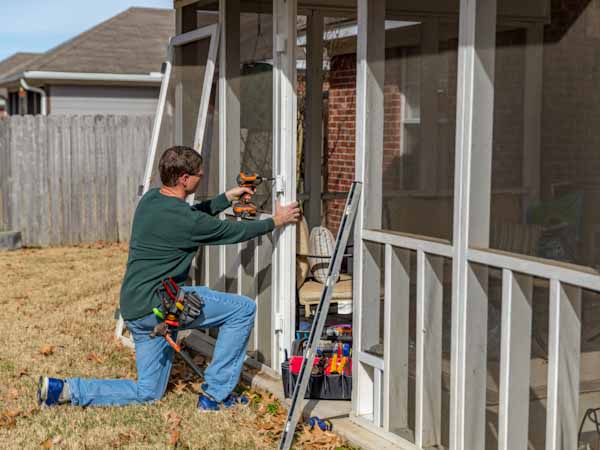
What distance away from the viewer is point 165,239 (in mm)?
6070

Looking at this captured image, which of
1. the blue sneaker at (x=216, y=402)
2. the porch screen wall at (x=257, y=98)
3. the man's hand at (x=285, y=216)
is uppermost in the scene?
the porch screen wall at (x=257, y=98)

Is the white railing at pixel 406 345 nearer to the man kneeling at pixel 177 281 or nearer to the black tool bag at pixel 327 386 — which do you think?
the black tool bag at pixel 327 386

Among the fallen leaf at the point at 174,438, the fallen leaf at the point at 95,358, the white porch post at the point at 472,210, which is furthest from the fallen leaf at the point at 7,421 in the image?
the white porch post at the point at 472,210

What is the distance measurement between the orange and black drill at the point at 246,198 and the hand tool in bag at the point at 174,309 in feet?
3.14

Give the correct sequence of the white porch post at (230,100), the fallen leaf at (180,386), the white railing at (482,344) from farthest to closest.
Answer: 1. the white porch post at (230,100)
2. the fallen leaf at (180,386)
3. the white railing at (482,344)

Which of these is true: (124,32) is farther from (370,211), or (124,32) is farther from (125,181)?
(370,211)

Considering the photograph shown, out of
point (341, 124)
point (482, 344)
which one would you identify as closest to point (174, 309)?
point (482, 344)

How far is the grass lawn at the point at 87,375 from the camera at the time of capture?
221 inches

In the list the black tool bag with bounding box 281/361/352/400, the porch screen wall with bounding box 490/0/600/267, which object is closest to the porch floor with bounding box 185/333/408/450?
the black tool bag with bounding box 281/361/352/400

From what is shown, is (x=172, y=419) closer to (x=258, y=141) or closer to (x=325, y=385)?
(x=325, y=385)

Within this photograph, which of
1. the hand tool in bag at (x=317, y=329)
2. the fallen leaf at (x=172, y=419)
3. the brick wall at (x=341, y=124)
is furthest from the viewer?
the brick wall at (x=341, y=124)

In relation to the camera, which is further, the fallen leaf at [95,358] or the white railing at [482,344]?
the fallen leaf at [95,358]

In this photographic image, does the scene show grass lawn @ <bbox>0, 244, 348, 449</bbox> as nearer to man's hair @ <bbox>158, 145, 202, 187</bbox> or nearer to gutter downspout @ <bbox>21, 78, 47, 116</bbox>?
man's hair @ <bbox>158, 145, 202, 187</bbox>

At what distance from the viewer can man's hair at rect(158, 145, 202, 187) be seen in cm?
611
